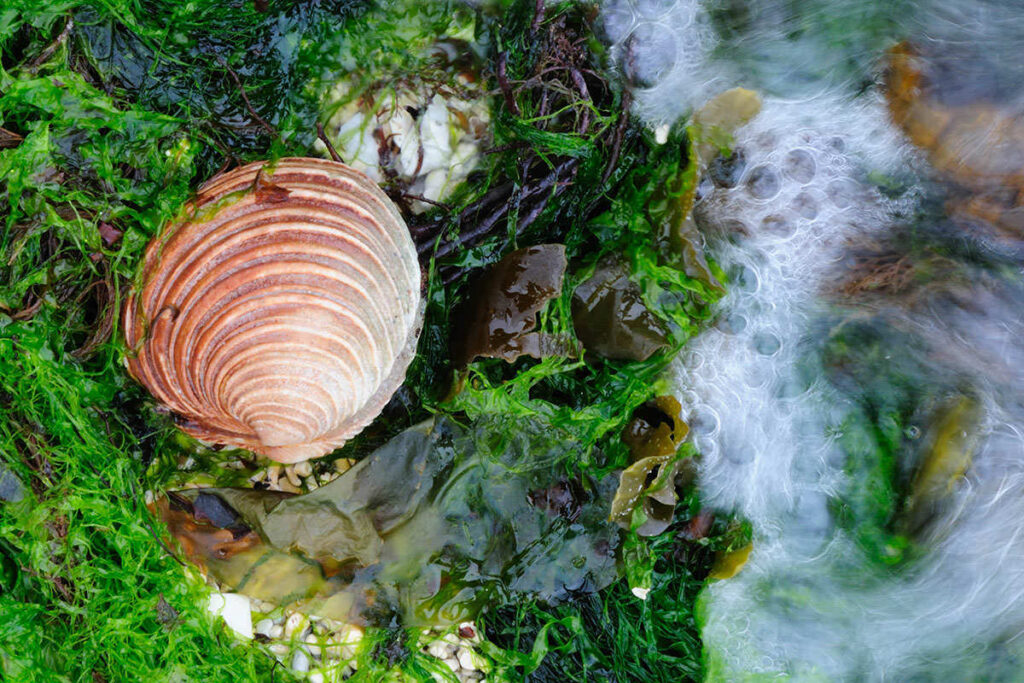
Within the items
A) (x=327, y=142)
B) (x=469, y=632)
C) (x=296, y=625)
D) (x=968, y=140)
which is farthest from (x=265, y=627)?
(x=968, y=140)

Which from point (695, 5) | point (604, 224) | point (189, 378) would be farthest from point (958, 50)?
point (189, 378)

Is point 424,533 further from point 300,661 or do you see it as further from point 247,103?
point 247,103

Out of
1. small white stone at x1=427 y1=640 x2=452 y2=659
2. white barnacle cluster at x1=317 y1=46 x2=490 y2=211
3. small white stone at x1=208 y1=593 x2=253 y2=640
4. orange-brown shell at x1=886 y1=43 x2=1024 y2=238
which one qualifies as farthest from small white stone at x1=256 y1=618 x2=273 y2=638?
orange-brown shell at x1=886 y1=43 x2=1024 y2=238

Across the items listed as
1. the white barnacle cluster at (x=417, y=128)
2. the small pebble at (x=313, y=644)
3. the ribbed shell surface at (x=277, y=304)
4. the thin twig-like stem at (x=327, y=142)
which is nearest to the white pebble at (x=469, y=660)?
the small pebble at (x=313, y=644)

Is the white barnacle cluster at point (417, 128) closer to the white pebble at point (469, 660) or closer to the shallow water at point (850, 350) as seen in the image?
the shallow water at point (850, 350)

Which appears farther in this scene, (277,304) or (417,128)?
(417,128)

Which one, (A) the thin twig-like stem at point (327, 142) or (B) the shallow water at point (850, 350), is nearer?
(A) the thin twig-like stem at point (327, 142)
